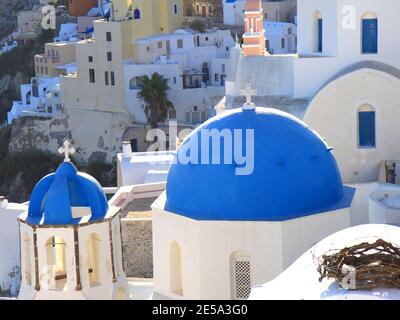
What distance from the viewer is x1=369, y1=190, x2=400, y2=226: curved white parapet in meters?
16.0

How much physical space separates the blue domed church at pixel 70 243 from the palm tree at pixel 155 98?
26468 millimetres

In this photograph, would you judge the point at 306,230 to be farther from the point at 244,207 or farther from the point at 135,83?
the point at 135,83

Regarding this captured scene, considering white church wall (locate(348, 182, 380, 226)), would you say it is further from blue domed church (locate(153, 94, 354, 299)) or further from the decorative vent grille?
the decorative vent grille

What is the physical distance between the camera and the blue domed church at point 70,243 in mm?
13289

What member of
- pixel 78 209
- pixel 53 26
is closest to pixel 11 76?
pixel 53 26

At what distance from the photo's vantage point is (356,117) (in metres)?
19.1

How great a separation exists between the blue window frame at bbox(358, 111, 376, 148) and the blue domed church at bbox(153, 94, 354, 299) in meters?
5.04

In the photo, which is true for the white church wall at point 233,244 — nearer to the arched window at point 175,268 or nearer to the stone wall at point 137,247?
the arched window at point 175,268

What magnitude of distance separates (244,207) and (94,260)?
6.20 feet

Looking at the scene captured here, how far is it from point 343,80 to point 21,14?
145ft

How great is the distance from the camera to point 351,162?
1938 centimetres

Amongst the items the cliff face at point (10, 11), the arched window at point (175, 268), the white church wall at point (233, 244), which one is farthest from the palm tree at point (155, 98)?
the cliff face at point (10, 11)

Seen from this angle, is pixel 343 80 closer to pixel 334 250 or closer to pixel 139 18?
pixel 334 250

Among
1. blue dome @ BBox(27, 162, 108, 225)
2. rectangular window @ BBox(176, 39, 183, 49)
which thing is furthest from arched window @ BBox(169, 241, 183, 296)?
rectangular window @ BBox(176, 39, 183, 49)
